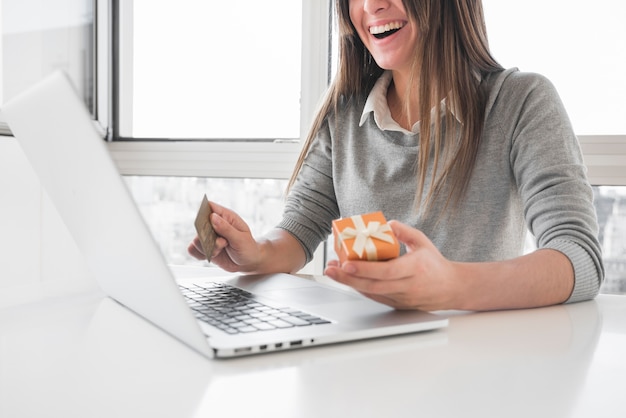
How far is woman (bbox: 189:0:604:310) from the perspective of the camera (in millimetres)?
907

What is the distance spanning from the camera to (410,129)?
1.35m

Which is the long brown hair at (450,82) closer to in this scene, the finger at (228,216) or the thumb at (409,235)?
the finger at (228,216)

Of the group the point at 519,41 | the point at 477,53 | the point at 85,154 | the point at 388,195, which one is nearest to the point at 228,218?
the point at 388,195

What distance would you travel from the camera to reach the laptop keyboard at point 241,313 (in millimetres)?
654

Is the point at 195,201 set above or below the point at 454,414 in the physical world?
below

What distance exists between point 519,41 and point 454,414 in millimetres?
1412

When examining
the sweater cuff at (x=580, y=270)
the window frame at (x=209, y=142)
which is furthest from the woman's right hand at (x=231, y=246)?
the window frame at (x=209, y=142)

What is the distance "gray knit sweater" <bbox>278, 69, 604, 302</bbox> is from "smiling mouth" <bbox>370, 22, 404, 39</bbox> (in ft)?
0.52

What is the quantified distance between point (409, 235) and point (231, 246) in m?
0.41

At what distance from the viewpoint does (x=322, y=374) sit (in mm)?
546

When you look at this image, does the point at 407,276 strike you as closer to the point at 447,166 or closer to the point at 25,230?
the point at 447,166

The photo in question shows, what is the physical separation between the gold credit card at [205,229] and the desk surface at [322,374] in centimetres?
16

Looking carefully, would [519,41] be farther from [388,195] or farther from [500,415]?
[500,415]

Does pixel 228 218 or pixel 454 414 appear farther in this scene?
pixel 228 218
